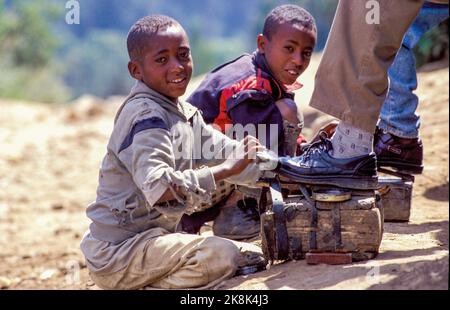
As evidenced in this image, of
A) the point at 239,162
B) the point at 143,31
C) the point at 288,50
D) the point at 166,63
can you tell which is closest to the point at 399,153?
the point at 288,50

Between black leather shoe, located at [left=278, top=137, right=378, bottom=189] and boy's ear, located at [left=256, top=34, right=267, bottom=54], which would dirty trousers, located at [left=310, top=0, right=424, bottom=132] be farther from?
boy's ear, located at [left=256, top=34, right=267, bottom=54]

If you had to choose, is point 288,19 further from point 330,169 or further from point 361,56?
point 330,169

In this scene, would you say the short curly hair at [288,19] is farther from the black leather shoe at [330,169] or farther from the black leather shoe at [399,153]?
the black leather shoe at [330,169]

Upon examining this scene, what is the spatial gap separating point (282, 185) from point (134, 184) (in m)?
0.69

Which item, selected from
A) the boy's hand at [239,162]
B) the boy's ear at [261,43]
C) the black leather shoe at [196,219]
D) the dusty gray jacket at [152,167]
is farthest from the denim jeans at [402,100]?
the boy's hand at [239,162]

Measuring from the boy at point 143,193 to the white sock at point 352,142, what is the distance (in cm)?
40

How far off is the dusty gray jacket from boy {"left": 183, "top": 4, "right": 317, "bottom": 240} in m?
0.42

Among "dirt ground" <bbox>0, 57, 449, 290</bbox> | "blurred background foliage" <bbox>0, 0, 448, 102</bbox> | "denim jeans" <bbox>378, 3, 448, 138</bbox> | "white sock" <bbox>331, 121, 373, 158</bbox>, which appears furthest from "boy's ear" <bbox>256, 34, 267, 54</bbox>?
"blurred background foliage" <bbox>0, 0, 448, 102</bbox>

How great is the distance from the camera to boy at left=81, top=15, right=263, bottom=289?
11.0ft

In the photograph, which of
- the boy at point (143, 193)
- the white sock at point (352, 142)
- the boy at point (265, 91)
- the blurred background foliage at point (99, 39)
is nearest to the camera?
the boy at point (143, 193)

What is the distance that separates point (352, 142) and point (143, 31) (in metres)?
1.03

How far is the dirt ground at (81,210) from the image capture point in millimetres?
3225
